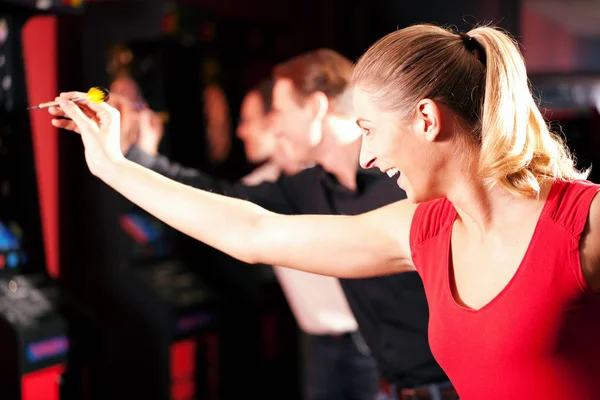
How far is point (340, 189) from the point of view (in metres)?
2.68

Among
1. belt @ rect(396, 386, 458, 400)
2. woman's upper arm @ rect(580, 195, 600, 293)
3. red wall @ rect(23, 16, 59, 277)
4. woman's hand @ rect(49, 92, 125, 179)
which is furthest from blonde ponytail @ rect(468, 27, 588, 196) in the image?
red wall @ rect(23, 16, 59, 277)

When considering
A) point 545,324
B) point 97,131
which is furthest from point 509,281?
point 97,131

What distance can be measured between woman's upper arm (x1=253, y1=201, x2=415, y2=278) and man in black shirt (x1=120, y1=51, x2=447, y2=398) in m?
0.70

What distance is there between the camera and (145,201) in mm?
1722

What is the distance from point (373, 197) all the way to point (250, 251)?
0.93 metres

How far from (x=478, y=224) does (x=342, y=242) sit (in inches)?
11.5

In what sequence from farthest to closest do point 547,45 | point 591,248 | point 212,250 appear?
point 547,45
point 212,250
point 591,248

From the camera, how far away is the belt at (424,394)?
7.72 feet

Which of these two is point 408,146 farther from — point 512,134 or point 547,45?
point 547,45

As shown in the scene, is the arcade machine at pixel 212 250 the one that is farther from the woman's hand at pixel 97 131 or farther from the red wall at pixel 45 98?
the woman's hand at pixel 97 131

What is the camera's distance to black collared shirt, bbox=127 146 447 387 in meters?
2.38

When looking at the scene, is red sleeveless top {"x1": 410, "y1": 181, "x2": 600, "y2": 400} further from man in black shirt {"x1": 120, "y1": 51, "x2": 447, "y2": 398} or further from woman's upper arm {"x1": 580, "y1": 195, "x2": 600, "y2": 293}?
man in black shirt {"x1": 120, "y1": 51, "x2": 447, "y2": 398}

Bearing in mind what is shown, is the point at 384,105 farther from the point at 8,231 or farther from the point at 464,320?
the point at 8,231

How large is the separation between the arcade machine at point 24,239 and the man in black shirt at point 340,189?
0.49m
